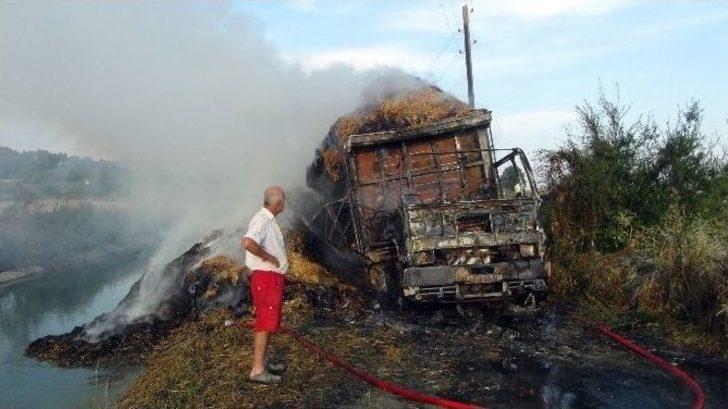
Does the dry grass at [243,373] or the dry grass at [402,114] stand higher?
the dry grass at [402,114]

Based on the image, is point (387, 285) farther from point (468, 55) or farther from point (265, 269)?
point (468, 55)

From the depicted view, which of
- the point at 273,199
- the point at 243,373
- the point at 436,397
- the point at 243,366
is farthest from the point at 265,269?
the point at 436,397

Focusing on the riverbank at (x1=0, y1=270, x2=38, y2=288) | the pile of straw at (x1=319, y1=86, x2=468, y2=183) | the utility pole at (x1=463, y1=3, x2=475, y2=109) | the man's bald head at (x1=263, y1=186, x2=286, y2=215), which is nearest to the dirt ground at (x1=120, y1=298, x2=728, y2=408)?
the man's bald head at (x1=263, y1=186, x2=286, y2=215)

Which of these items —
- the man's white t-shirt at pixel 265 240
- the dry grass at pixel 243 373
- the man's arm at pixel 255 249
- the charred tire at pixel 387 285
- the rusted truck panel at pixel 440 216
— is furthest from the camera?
the charred tire at pixel 387 285

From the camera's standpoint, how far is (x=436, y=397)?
490 centimetres

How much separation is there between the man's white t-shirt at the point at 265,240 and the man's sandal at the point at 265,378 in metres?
1.01

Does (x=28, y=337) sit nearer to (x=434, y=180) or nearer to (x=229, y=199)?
(x=229, y=199)

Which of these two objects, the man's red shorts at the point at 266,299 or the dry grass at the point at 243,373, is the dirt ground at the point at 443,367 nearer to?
the dry grass at the point at 243,373

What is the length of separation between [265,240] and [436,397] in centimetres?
204

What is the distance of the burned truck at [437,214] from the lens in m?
7.60

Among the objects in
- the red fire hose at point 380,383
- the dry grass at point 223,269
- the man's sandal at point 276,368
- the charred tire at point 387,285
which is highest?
the dry grass at point 223,269

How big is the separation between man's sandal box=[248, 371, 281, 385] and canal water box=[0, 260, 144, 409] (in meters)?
2.20

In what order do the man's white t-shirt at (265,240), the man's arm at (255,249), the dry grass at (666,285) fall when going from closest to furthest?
the man's arm at (255,249)
the man's white t-shirt at (265,240)
the dry grass at (666,285)

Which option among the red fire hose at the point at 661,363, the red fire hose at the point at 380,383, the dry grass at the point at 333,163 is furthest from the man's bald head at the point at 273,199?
the dry grass at the point at 333,163
